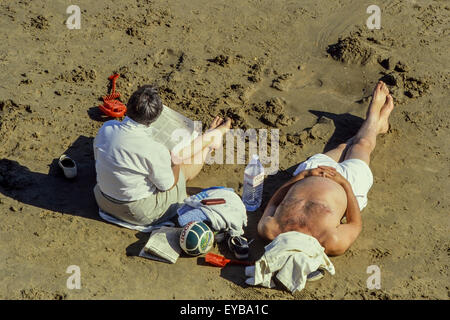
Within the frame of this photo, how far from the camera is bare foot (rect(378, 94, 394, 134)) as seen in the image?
681cm

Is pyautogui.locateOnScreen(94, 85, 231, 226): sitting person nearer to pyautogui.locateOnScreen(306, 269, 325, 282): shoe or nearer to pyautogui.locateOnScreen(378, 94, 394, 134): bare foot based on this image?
pyautogui.locateOnScreen(306, 269, 325, 282): shoe

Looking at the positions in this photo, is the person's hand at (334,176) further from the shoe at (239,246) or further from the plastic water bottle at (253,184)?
the shoe at (239,246)

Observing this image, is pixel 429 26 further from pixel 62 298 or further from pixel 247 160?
pixel 62 298

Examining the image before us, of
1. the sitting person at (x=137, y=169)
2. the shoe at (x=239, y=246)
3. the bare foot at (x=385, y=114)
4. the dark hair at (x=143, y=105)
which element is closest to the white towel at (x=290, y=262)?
the shoe at (x=239, y=246)

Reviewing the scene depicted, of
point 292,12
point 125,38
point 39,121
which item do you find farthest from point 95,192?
point 292,12

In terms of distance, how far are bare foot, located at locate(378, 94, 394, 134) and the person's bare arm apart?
1591 millimetres

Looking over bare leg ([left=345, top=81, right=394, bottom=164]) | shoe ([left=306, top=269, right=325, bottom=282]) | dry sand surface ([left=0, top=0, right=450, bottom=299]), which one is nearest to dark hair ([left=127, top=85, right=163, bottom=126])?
dry sand surface ([left=0, top=0, right=450, bottom=299])

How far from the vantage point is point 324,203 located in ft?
16.9

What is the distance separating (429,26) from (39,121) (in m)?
5.68

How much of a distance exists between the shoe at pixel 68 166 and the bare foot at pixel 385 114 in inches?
138

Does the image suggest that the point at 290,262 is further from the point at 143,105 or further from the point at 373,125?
the point at 373,125

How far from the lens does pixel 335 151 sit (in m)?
6.44

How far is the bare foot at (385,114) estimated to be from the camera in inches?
268

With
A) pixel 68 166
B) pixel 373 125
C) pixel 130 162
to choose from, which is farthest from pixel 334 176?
pixel 68 166
